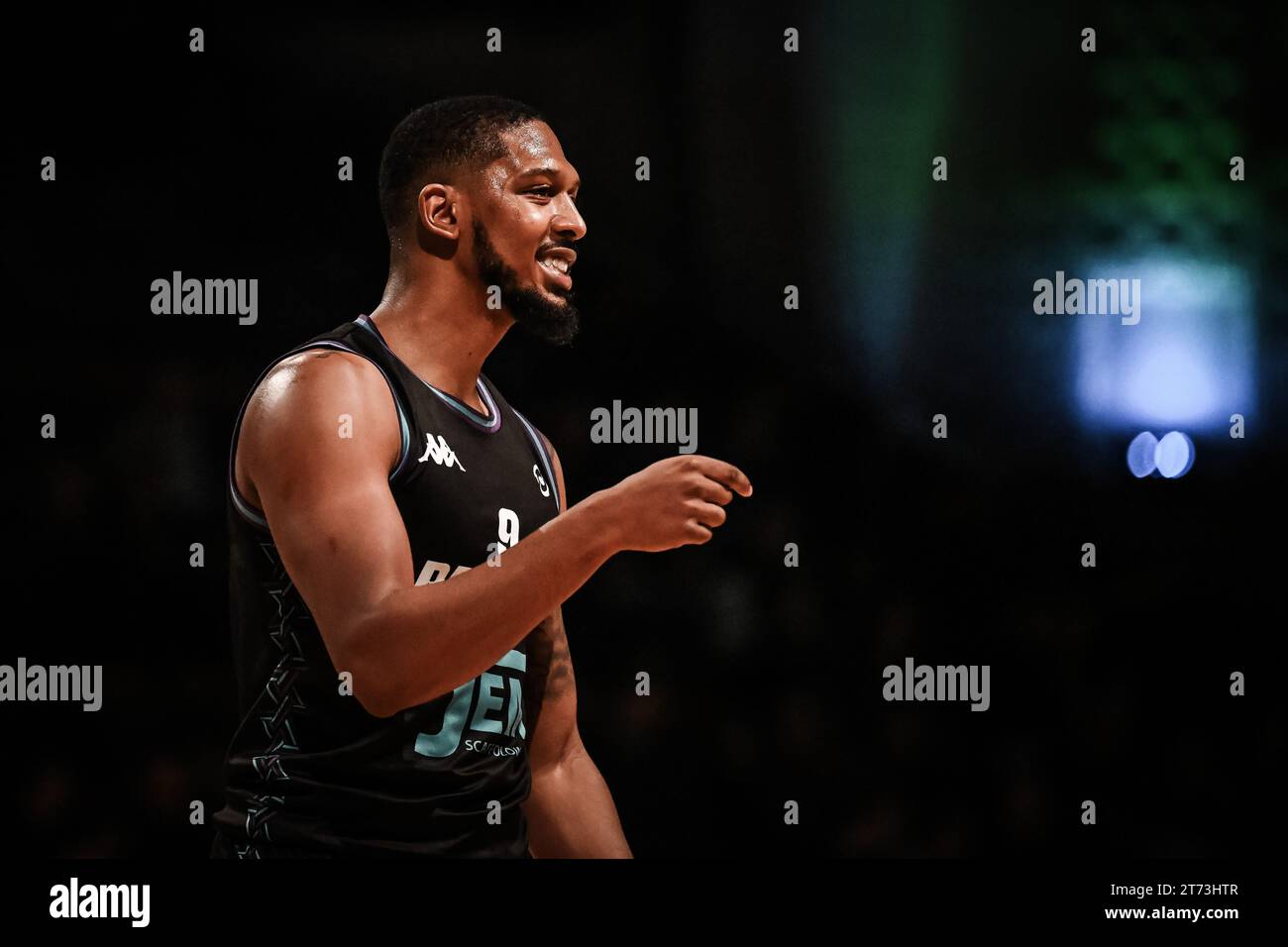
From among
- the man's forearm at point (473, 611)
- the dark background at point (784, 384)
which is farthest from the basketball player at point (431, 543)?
the dark background at point (784, 384)

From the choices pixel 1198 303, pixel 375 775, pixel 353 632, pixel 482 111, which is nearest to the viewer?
pixel 353 632

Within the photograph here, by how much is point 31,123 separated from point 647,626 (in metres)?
1.69

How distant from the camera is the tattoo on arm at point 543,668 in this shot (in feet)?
5.84

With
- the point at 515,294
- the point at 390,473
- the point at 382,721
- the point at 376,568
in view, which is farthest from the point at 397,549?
the point at 515,294

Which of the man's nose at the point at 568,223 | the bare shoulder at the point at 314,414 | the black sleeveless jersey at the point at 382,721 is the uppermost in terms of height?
the man's nose at the point at 568,223

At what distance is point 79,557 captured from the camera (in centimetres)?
245

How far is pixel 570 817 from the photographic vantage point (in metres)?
1.75

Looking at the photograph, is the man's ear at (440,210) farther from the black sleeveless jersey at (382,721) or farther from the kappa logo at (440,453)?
the kappa logo at (440,453)

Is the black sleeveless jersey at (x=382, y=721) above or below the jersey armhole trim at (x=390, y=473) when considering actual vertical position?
below

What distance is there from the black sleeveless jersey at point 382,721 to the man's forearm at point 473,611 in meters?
0.06

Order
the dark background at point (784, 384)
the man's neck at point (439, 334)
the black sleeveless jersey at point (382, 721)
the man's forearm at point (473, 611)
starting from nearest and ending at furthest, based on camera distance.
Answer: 1. the man's forearm at point (473, 611)
2. the black sleeveless jersey at point (382, 721)
3. the man's neck at point (439, 334)
4. the dark background at point (784, 384)

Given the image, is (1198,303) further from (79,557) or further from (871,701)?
(79,557)

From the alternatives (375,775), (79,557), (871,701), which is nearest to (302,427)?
(375,775)

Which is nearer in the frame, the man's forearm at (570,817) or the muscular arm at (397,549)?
the muscular arm at (397,549)
